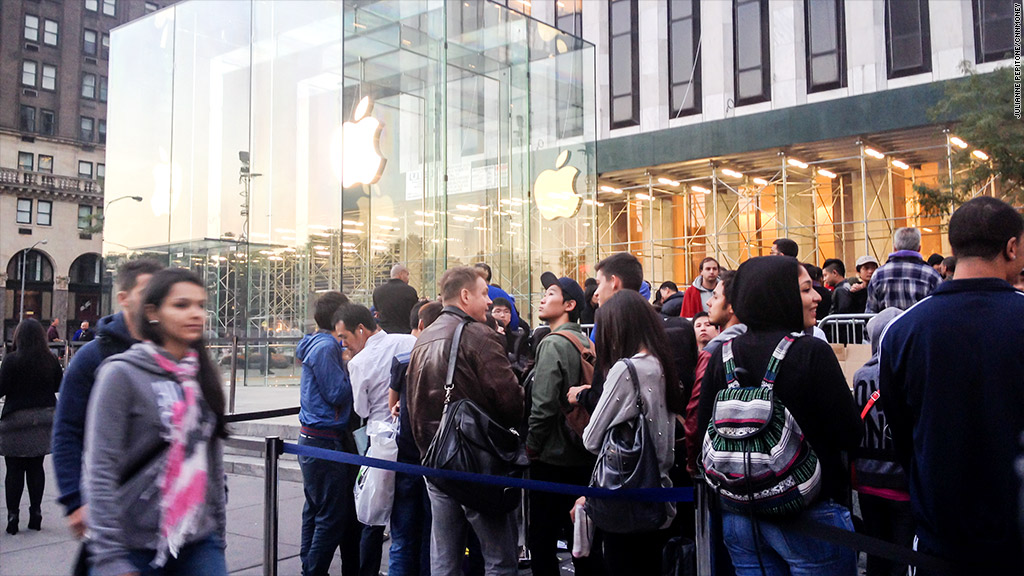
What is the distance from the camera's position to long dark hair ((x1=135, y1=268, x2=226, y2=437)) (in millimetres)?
3068

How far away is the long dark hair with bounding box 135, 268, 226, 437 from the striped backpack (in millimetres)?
2008

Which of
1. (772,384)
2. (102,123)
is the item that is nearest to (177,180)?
(772,384)

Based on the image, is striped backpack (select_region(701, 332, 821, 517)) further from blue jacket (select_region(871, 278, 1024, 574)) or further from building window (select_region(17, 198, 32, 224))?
building window (select_region(17, 198, 32, 224))

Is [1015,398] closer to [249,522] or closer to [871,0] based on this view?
[249,522]

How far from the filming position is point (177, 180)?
16609 millimetres

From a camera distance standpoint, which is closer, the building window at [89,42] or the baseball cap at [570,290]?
the baseball cap at [570,290]

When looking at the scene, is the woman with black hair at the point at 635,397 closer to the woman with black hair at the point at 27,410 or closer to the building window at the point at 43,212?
the woman with black hair at the point at 27,410

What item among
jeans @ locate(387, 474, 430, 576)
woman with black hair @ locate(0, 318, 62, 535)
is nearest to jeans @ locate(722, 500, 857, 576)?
jeans @ locate(387, 474, 430, 576)

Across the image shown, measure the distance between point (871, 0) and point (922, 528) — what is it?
72.1 ft

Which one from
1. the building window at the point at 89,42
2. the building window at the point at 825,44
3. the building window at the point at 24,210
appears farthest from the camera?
the building window at the point at 89,42

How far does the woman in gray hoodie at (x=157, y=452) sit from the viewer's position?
9.11ft

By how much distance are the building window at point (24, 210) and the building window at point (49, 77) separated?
922cm

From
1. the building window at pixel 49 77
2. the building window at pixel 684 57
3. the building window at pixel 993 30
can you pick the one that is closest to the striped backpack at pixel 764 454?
the building window at pixel 993 30

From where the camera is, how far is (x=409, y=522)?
5102 mm
